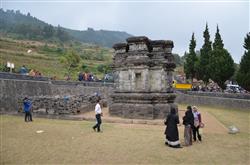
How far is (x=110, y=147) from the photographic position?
11.0 metres

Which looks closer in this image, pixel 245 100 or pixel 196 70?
pixel 245 100

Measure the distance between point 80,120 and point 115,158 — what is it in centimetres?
907

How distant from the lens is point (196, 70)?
40219mm

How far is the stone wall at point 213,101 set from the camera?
2614cm

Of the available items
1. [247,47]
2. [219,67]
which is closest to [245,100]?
[247,47]

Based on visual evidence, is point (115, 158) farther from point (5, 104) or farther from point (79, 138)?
point (5, 104)

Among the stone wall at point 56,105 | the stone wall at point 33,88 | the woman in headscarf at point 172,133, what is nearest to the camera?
the woman in headscarf at point 172,133

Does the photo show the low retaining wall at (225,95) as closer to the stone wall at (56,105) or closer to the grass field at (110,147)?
the grass field at (110,147)

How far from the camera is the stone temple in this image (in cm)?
1902

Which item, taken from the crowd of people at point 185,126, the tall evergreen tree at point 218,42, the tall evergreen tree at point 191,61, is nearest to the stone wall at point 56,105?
the crowd of people at point 185,126

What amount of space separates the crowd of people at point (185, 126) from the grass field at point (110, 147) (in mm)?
316

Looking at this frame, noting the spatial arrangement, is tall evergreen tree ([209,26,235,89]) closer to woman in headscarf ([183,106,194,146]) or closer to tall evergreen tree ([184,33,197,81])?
tall evergreen tree ([184,33,197,81])

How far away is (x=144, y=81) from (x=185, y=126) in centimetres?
786

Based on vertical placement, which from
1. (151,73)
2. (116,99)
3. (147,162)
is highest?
(151,73)
